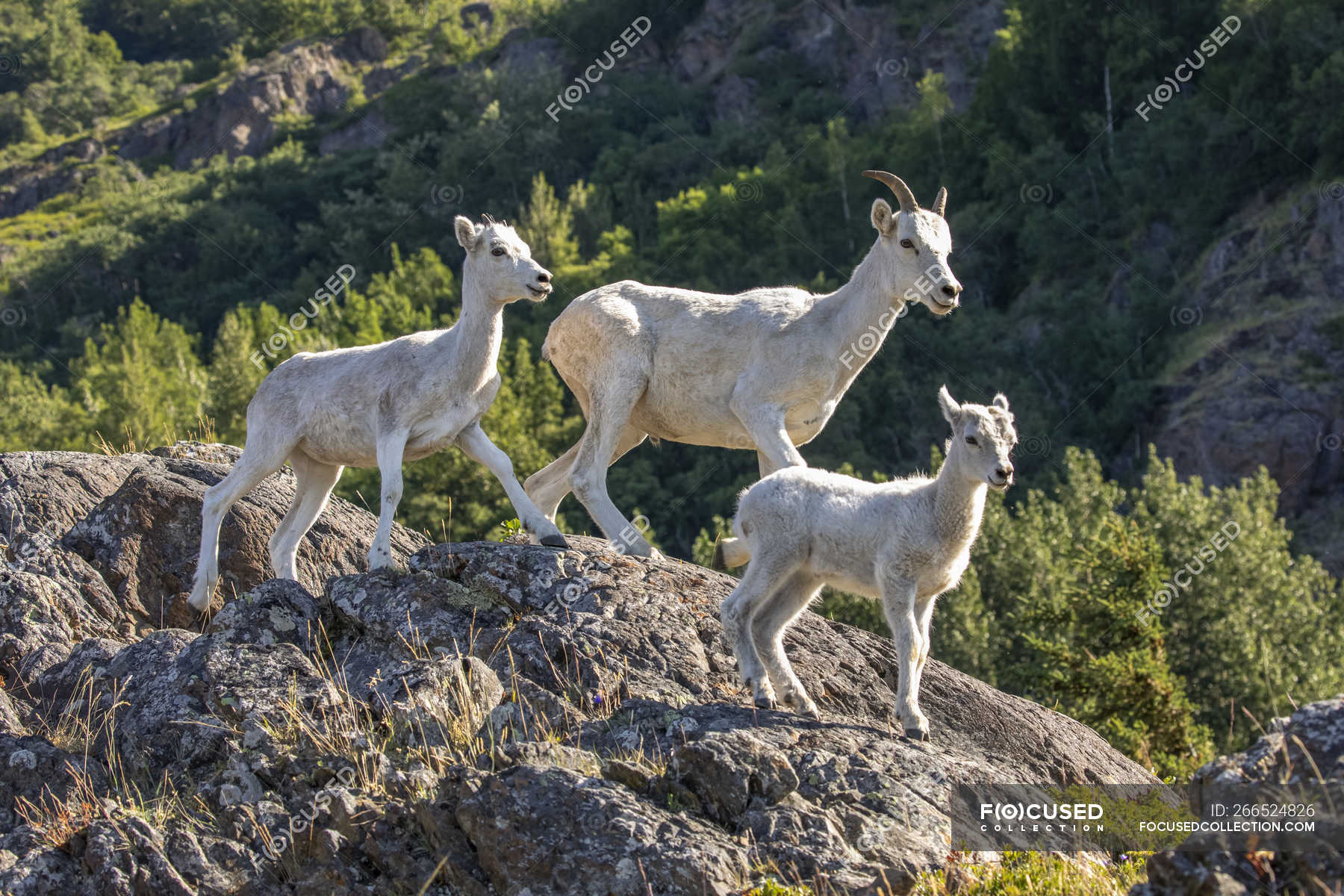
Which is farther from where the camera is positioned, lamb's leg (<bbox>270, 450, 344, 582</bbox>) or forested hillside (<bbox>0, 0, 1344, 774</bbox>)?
forested hillside (<bbox>0, 0, 1344, 774</bbox>)

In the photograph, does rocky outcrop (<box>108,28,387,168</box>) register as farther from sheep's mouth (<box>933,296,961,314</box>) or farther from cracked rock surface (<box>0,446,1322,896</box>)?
sheep's mouth (<box>933,296,961,314</box>)

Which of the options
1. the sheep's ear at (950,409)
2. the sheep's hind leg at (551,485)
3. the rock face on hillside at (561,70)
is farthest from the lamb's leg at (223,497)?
the rock face on hillside at (561,70)

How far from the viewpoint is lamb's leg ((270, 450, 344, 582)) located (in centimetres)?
1423

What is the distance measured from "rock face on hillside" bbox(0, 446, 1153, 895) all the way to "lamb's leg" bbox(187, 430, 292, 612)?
1.80 feet

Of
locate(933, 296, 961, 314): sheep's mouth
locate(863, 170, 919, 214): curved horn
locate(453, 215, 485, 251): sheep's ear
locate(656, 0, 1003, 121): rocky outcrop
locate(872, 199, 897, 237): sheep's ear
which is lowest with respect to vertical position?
locate(656, 0, 1003, 121): rocky outcrop

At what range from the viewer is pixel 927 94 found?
350 ft

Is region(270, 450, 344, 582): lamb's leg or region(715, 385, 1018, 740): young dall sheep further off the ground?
region(715, 385, 1018, 740): young dall sheep

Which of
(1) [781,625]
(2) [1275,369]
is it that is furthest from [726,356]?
(2) [1275,369]

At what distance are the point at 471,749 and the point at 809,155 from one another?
97872 mm

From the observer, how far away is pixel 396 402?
522 inches

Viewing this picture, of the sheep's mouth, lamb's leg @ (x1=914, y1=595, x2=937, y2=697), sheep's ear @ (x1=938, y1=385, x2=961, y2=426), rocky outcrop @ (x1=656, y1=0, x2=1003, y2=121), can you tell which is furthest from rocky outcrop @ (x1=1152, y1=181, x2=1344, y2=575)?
sheep's ear @ (x1=938, y1=385, x2=961, y2=426)

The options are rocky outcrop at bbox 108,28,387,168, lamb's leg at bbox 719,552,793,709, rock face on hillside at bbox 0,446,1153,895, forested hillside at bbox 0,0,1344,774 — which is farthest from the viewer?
rocky outcrop at bbox 108,28,387,168

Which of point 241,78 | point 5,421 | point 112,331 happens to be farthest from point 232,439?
point 241,78

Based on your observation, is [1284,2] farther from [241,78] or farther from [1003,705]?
[241,78]
